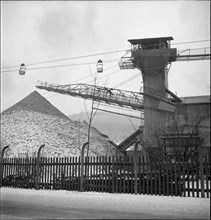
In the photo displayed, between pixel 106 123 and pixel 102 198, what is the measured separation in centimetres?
11671

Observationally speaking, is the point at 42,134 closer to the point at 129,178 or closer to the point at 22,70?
the point at 22,70

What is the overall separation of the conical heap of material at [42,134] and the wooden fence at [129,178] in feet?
50.5

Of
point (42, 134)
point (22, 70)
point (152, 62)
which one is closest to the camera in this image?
point (22, 70)

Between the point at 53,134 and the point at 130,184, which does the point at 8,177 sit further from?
the point at 53,134

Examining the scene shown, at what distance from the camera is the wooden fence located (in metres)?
9.98

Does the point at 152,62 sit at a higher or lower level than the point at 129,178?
higher

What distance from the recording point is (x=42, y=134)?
3888cm

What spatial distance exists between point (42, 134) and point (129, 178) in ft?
94.6

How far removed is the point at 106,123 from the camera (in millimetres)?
126312

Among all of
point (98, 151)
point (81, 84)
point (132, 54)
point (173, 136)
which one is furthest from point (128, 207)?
point (98, 151)

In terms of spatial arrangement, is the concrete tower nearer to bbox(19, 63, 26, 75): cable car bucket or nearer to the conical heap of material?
the conical heap of material

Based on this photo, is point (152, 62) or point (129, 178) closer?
point (129, 178)

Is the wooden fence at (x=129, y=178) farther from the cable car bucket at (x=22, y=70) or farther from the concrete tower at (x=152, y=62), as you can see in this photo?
the concrete tower at (x=152, y=62)

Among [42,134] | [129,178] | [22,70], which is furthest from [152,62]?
[129,178]
